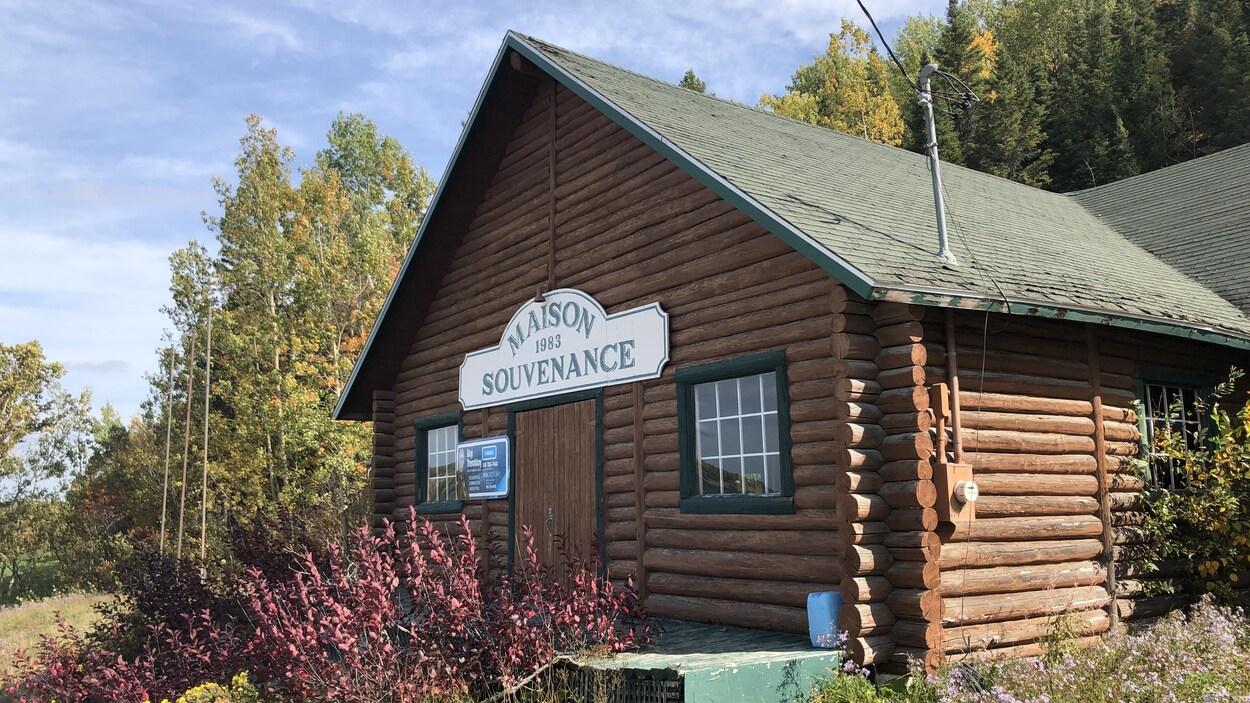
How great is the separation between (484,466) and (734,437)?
15.0 feet

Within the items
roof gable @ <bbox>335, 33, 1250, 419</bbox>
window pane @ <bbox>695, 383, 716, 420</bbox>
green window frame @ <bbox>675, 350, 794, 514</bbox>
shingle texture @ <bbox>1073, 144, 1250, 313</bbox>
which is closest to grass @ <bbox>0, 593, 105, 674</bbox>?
roof gable @ <bbox>335, 33, 1250, 419</bbox>

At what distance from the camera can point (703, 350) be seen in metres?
9.27

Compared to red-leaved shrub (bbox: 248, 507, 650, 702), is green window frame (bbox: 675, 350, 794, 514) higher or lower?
higher

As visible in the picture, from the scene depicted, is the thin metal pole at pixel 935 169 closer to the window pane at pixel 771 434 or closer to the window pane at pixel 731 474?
the window pane at pixel 771 434

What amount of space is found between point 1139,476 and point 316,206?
2583 centimetres

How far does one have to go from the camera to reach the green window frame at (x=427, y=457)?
1347 cm

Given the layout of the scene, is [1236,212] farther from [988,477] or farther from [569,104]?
[569,104]

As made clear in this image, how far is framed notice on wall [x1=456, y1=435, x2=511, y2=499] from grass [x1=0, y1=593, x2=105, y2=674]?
825cm

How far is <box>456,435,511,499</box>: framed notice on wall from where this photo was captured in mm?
12125

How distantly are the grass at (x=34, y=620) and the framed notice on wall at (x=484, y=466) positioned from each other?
325 inches

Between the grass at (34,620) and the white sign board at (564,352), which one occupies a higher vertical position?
the white sign board at (564,352)

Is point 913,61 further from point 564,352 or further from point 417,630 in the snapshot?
point 417,630

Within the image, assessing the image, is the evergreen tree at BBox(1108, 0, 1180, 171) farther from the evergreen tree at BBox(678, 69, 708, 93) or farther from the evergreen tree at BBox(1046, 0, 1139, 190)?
the evergreen tree at BBox(678, 69, 708, 93)

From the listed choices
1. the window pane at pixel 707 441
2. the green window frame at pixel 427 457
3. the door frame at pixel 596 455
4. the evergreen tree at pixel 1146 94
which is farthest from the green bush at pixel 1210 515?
the evergreen tree at pixel 1146 94
